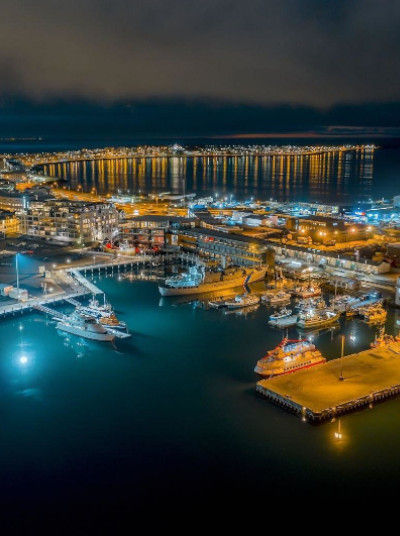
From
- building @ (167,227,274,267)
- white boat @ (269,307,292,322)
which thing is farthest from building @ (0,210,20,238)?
white boat @ (269,307,292,322)

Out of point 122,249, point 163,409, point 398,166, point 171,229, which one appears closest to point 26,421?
point 163,409

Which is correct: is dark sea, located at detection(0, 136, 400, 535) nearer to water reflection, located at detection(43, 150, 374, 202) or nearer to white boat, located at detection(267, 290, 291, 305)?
white boat, located at detection(267, 290, 291, 305)

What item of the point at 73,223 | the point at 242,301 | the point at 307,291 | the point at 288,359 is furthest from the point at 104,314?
the point at 73,223

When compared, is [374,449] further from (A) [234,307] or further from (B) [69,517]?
(A) [234,307]

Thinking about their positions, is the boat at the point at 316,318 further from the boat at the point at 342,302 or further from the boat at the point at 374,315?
the boat at the point at 374,315

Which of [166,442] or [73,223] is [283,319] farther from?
[73,223]

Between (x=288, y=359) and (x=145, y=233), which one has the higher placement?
(x=145, y=233)

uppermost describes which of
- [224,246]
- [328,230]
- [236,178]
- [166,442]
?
[236,178]

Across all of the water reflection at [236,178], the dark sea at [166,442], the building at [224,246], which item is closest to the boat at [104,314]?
the dark sea at [166,442]
